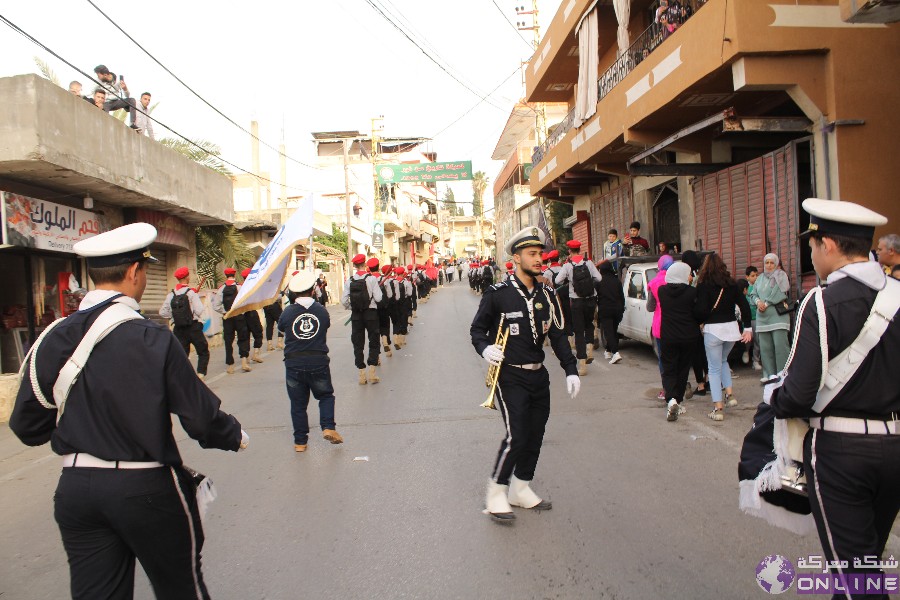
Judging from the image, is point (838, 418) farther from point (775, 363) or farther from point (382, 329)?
point (382, 329)

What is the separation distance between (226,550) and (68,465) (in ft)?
6.88

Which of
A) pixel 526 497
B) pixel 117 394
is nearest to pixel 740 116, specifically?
pixel 526 497

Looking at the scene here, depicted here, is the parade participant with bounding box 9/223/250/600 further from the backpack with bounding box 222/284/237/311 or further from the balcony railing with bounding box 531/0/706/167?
the balcony railing with bounding box 531/0/706/167

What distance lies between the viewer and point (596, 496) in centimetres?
482

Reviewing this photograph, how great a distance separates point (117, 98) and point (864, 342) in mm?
13592

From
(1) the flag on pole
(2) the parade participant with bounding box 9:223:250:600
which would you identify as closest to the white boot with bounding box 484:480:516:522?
(2) the parade participant with bounding box 9:223:250:600

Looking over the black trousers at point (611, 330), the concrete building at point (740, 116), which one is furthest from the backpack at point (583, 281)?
the concrete building at point (740, 116)

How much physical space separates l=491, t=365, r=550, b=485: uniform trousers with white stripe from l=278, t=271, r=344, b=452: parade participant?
262cm

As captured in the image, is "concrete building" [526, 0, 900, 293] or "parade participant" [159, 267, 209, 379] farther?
"parade participant" [159, 267, 209, 379]

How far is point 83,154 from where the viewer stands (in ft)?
33.3

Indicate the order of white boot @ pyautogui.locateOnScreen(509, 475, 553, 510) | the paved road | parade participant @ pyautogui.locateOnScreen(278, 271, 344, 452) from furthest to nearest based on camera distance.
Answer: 1. parade participant @ pyautogui.locateOnScreen(278, 271, 344, 452)
2. white boot @ pyautogui.locateOnScreen(509, 475, 553, 510)
3. the paved road

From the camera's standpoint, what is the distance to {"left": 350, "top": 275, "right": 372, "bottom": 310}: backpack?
35.1ft

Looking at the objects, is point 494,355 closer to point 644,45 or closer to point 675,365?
point 675,365

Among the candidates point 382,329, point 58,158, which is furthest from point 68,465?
point 382,329
